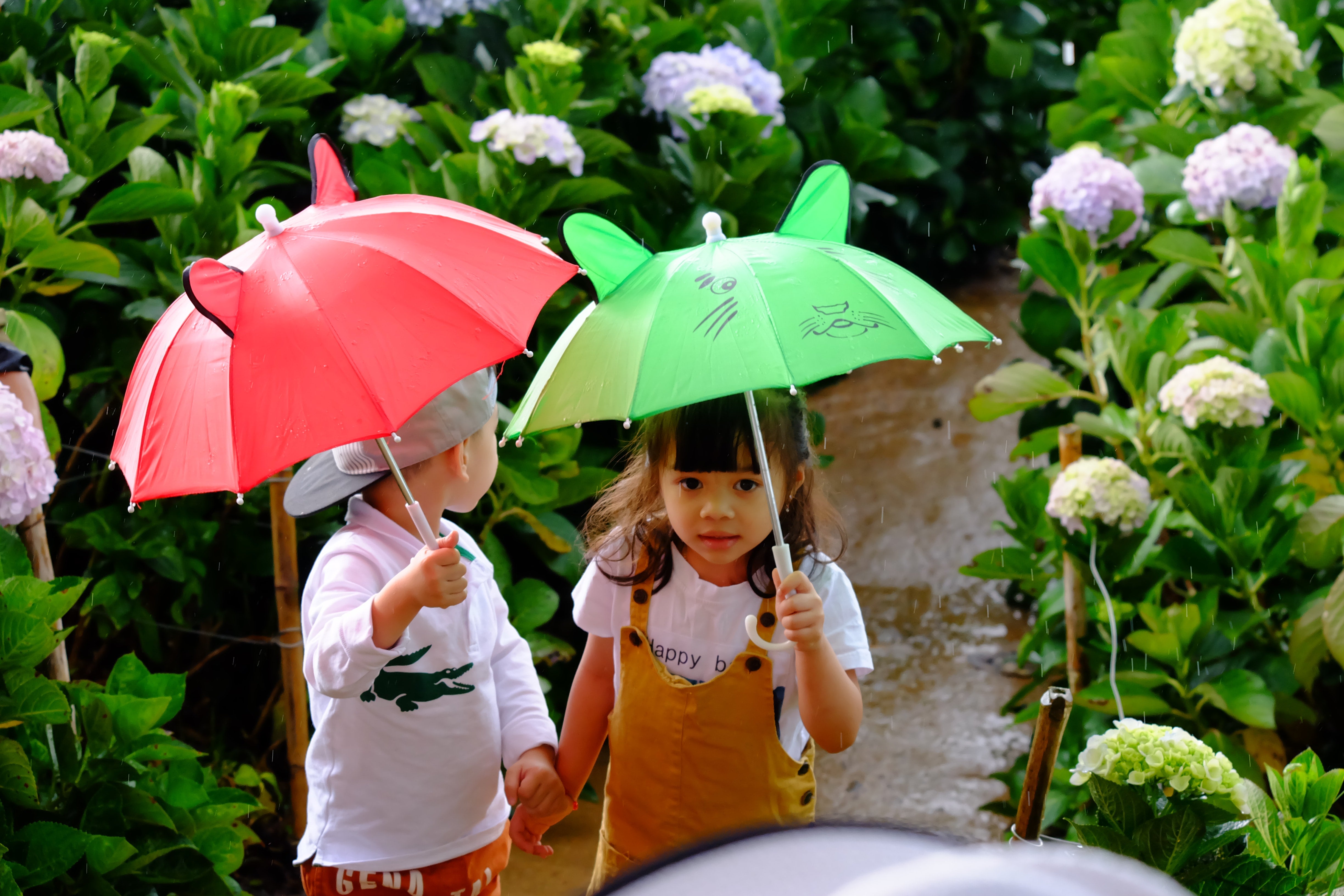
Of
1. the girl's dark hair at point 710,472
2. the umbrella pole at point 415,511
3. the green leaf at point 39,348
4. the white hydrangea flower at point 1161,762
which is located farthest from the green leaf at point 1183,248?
the green leaf at point 39,348

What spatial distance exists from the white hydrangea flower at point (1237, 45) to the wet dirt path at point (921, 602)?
64.7 inches

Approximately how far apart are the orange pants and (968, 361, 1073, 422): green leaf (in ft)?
6.22

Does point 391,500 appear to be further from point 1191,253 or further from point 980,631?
point 980,631

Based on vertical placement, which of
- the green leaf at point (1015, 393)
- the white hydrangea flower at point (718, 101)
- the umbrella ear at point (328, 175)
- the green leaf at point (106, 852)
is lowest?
the green leaf at point (1015, 393)

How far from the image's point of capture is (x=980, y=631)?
12.6 ft

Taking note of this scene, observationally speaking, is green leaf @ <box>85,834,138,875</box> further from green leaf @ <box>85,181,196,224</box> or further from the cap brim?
green leaf @ <box>85,181,196,224</box>

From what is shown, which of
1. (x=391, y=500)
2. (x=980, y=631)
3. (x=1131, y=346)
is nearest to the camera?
(x=391, y=500)

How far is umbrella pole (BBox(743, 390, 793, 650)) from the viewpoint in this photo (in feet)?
4.70

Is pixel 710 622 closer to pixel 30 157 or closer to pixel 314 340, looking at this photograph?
pixel 314 340

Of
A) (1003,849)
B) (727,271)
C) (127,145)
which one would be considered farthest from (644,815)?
(127,145)

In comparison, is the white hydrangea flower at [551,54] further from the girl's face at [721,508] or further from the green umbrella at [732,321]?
the girl's face at [721,508]

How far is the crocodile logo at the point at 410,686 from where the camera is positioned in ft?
5.30

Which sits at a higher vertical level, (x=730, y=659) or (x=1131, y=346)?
(x=730, y=659)

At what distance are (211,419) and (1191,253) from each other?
8.59 feet
